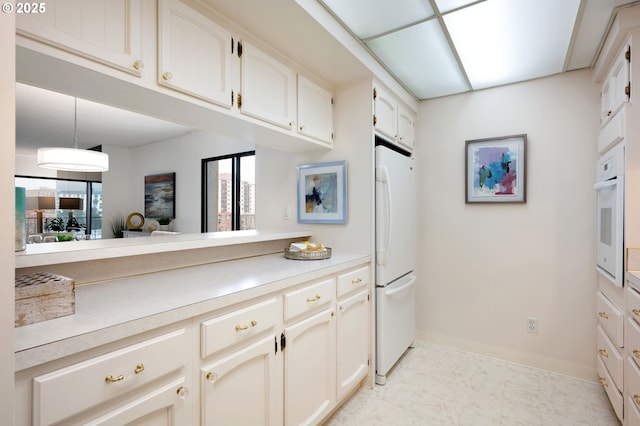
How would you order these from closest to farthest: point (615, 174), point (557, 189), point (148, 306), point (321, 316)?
point (148, 306)
point (321, 316)
point (615, 174)
point (557, 189)

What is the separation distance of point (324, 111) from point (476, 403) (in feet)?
7.22

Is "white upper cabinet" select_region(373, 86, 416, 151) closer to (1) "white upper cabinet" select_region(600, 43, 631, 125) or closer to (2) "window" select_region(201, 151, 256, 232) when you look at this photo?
(1) "white upper cabinet" select_region(600, 43, 631, 125)

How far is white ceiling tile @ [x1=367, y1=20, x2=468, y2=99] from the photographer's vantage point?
194cm

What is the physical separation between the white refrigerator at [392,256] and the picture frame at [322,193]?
10.2 inches

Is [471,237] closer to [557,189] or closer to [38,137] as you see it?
[557,189]

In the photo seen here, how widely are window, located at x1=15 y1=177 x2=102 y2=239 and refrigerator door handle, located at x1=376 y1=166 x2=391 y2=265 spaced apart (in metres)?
6.59

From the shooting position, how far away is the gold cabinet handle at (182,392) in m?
1.00

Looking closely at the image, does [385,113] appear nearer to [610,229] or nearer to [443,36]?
[443,36]

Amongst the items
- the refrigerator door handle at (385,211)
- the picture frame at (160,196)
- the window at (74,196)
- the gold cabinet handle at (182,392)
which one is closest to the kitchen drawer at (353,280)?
the refrigerator door handle at (385,211)

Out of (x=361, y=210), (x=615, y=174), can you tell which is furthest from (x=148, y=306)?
(x=615, y=174)

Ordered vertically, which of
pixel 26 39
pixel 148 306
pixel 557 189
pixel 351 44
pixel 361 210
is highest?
pixel 351 44

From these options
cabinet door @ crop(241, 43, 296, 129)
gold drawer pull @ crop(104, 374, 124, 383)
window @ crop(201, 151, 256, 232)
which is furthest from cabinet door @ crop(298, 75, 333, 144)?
window @ crop(201, 151, 256, 232)

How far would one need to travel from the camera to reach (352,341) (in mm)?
1997

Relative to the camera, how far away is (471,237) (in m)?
2.80
